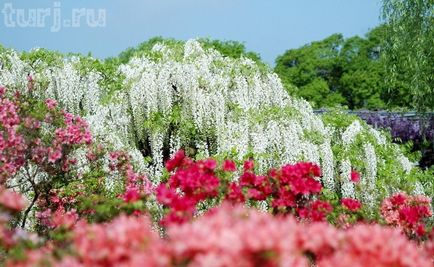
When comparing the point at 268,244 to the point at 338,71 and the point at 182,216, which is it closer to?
the point at 182,216

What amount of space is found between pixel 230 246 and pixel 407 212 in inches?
178

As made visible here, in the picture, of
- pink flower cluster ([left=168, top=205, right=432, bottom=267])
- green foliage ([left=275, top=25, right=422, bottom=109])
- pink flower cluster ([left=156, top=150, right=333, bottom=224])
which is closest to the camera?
pink flower cluster ([left=168, top=205, right=432, bottom=267])

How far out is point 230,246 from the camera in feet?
7.66

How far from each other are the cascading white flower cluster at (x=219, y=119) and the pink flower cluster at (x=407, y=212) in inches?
108

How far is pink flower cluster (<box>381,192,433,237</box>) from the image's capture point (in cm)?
637

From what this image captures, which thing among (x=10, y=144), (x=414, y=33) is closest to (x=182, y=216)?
(x=10, y=144)

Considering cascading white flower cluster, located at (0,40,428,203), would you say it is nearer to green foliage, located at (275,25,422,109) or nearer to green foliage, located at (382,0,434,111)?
green foliage, located at (382,0,434,111)

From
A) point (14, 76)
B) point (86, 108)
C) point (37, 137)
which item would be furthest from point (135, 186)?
point (14, 76)

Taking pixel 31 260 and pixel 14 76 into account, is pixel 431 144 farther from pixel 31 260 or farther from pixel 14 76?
pixel 31 260

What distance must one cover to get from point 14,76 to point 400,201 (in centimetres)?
779

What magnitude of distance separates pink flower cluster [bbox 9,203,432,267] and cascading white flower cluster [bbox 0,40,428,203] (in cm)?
647

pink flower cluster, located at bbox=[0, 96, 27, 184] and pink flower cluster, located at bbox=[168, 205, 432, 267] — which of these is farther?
pink flower cluster, located at bbox=[0, 96, 27, 184]

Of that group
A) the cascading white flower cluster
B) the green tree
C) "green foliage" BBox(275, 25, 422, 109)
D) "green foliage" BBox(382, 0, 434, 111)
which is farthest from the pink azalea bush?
the green tree

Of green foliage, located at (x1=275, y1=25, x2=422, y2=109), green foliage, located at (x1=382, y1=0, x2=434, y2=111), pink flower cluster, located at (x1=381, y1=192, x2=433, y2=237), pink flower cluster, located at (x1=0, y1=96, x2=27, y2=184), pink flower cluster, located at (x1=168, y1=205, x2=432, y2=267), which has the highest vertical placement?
green foliage, located at (x1=275, y1=25, x2=422, y2=109)
